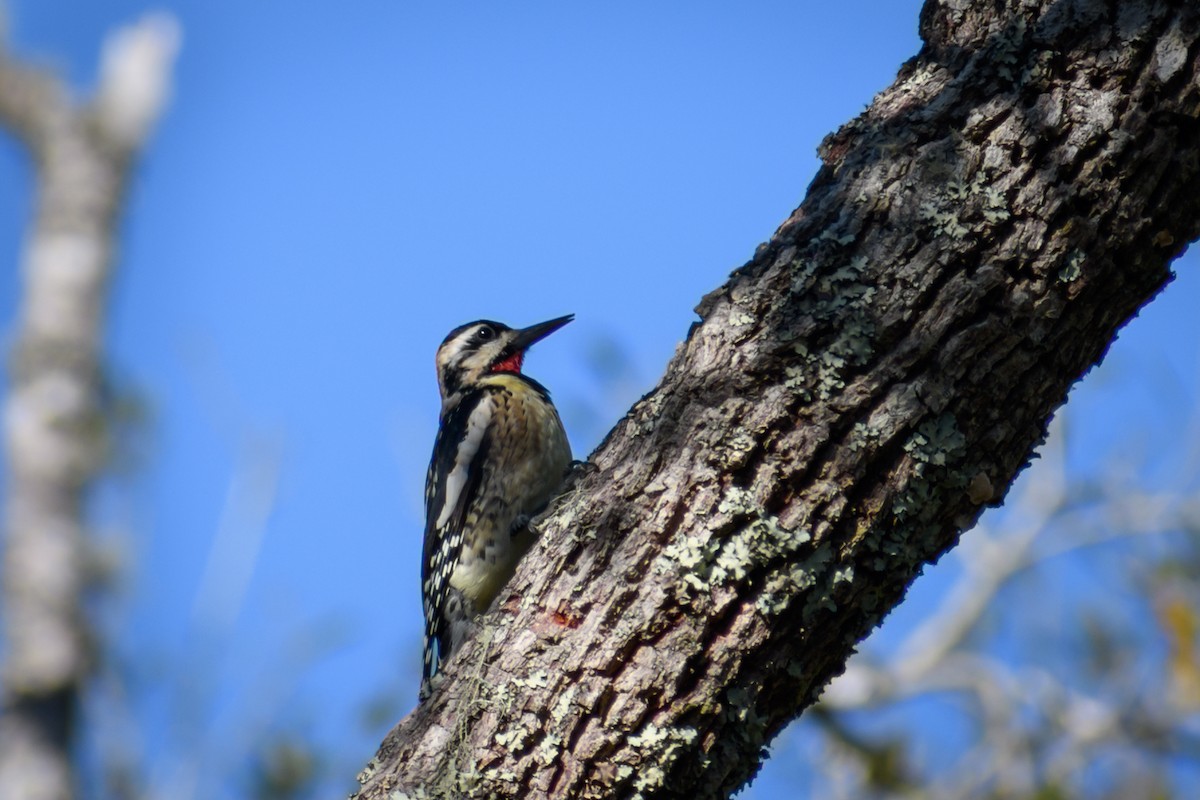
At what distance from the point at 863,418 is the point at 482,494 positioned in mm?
2096

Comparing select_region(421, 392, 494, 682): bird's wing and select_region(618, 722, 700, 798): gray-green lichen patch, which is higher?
select_region(421, 392, 494, 682): bird's wing

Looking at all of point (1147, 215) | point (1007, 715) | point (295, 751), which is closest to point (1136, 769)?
point (1007, 715)

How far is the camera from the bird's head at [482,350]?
16.1 feet

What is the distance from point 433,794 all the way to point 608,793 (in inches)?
13.4

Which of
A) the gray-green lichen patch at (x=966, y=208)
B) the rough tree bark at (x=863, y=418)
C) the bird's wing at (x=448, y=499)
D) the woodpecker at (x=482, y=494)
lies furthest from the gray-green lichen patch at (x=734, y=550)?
the bird's wing at (x=448, y=499)

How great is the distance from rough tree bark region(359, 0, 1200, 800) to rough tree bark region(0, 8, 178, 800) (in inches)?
205

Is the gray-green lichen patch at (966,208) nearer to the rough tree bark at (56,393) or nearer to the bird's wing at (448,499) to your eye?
the bird's wing at (448,499)

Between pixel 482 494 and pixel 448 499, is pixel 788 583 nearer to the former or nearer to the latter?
pixel 482 494

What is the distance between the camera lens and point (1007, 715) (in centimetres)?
899

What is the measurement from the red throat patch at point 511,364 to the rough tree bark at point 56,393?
3554 millimetres

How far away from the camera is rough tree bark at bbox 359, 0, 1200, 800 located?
208 cm

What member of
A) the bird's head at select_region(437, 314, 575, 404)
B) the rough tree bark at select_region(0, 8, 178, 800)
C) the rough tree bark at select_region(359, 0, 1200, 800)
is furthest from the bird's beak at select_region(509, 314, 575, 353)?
the rough tree bark at select_region(0, 8, 178, 800)

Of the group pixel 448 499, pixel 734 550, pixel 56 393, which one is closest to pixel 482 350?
pixel 448 499

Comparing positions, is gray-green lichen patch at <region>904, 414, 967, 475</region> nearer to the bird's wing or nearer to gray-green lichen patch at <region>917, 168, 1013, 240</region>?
gray-green lichen patch at <region>917, 168, 1013, 240</region>
